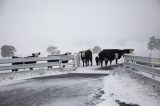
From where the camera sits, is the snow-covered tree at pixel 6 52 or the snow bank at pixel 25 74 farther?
the snow-covered tree at pixel 6 52

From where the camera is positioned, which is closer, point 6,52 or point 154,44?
point 154,44

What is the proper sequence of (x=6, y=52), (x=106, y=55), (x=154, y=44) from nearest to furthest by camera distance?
(x=106, y=55), (x=154, y=44), (x=6, y=52)

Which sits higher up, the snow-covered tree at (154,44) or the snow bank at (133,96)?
the snow-covered tree at (154,44)

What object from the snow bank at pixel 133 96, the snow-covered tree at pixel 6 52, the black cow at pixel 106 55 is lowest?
the snow bank at pixel 133 96

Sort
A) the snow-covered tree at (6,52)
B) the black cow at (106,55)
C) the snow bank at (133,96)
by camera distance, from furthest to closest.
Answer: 1. the snow-covered tree at (6,52)
2. the black cow at (106,55)
3. the snow bank at (133,96)

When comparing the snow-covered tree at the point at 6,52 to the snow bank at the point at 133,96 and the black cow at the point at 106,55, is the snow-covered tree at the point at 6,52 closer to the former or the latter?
the black cow at the point at 106,55

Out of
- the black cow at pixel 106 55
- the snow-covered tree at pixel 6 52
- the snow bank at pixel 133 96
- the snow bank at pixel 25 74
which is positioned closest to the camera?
the snow bank at pixel 133 96

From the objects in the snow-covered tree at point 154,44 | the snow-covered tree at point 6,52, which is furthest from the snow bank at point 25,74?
the snow-covered tree at point 6,52

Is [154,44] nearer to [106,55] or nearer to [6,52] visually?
[106,55]

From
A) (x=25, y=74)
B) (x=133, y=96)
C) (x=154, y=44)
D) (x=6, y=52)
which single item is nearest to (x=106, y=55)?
(x=25, y=74)

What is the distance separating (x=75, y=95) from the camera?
7.84 meters

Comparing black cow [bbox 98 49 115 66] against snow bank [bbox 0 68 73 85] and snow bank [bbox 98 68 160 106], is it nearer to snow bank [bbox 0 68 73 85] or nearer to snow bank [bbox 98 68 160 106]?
snow bank [bbox 0 68 73 85]

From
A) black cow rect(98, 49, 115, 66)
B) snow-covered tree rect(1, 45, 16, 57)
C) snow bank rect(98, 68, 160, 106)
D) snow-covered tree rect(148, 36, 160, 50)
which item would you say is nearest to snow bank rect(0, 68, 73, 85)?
black cow rect(98, 49, 115, 66)

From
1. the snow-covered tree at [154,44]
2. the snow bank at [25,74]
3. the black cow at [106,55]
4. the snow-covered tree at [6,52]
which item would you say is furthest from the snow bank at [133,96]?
the snow-covered tree at [6,52]
